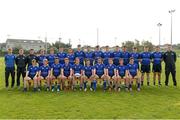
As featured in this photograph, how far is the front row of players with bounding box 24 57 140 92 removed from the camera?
1313 cm

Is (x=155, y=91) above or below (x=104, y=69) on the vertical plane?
below

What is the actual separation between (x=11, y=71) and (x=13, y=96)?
7.80ft

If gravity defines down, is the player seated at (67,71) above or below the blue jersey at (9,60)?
below

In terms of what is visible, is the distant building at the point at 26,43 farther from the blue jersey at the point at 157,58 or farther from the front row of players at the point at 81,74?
the front row of players at the point at 81,74

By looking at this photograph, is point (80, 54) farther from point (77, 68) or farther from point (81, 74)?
point (81, 74)

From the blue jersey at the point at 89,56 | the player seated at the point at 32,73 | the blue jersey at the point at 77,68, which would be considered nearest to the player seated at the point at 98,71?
the blue jersey at the point at 77,68

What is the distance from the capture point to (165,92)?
42.4 ft

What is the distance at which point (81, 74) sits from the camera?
13.3 metres

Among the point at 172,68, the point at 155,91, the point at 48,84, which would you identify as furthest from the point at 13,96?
the point at 172,68

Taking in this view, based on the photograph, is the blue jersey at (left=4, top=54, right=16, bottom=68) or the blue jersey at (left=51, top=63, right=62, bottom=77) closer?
the blue jersey at (left=51, top=63, right=62, bottom=77)

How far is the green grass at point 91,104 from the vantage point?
8.50m

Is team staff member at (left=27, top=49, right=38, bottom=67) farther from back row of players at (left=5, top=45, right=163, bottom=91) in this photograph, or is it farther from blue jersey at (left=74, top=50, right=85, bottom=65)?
blue jersey at (left=74, top=50, right=85, bottom=65)

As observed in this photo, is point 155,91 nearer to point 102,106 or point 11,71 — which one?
point 102,106

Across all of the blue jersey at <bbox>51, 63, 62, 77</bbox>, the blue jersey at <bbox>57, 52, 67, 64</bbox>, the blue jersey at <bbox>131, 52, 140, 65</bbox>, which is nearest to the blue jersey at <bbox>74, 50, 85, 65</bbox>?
the blue jersey at <bbox>57, 52, 67, 64</bbox>
